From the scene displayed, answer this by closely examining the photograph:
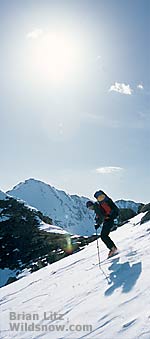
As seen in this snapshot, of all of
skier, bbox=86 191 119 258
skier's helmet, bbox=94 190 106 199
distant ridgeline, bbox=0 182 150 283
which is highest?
distant ridgeline, bbox=0 182 150 283

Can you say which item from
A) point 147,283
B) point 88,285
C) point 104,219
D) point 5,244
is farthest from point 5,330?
point 5,244

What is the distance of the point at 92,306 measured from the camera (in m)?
7.75

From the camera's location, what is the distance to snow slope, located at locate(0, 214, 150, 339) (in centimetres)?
623

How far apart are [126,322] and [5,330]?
379cm

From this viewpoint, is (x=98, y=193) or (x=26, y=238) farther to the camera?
(x=26, y=238)

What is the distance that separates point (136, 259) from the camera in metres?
10.4

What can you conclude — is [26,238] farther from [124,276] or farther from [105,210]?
[124,276]

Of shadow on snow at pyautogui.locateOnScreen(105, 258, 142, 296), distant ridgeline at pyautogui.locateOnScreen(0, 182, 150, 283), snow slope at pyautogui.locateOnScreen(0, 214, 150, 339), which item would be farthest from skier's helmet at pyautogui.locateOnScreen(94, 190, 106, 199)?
distant ridgeline at pyautogui.locateOnScreen(0, 182, 150, 283)

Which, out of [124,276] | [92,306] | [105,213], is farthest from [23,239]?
[92,306]

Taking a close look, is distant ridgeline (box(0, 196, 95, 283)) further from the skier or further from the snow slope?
the snow slope

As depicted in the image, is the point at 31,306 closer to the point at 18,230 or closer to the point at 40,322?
the point at 40,322

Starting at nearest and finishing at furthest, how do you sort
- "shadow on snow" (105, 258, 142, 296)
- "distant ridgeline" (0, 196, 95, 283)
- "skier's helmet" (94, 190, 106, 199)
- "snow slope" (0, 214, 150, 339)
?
"snow slope" (0, 214, 150, 339)
"shadow on snow" (105, 258, 142, 296)
"skier's helmet" (94, 190, 106, 199)
"distant ridgeline" (0, 196, 95, 283)

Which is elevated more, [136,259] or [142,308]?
[136,259]

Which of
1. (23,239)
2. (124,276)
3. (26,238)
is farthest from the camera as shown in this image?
(23,239)
